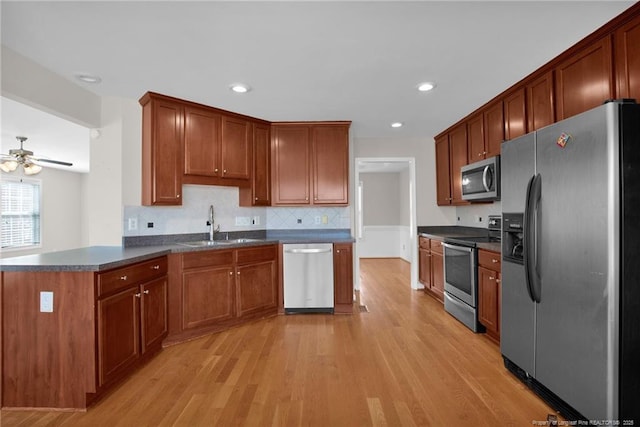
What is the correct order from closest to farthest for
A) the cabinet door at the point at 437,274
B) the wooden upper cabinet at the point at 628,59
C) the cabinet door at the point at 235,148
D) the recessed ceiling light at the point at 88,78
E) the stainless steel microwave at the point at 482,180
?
1. the wooden upper cabinet at the point at 628,59
2. the recessed ceiling light at the point at 88,78
3. the stainless steel microwave at the point at 482,180
4. the cabinet door at the point at 235,148
5. the cabinet door at the point at 437,274

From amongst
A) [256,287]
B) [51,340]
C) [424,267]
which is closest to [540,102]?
[424,267]

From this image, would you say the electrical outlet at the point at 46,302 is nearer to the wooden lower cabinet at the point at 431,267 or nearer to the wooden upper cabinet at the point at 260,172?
the wooden upper cabinet at the point at 260,172

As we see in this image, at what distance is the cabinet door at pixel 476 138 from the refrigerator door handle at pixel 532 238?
1.72 metres

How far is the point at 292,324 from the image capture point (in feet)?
11.1

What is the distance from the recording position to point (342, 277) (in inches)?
147

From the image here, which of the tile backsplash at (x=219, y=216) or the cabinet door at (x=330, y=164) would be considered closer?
the tile backsplash at (x=219, y=216)

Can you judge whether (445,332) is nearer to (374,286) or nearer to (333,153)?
(374,286)

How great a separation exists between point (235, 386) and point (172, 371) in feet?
1.86

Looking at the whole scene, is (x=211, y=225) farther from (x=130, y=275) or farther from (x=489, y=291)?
(x=489, y=291)

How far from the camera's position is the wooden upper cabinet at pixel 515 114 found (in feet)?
9.38

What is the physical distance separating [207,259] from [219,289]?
334 millimetres

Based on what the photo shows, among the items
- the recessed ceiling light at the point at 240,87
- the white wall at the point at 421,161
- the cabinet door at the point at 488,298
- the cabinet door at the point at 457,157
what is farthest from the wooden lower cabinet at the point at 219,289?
the cabinet door at the point at 457,157

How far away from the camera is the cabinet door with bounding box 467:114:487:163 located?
3.62 m

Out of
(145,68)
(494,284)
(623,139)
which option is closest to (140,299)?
(145,68)
